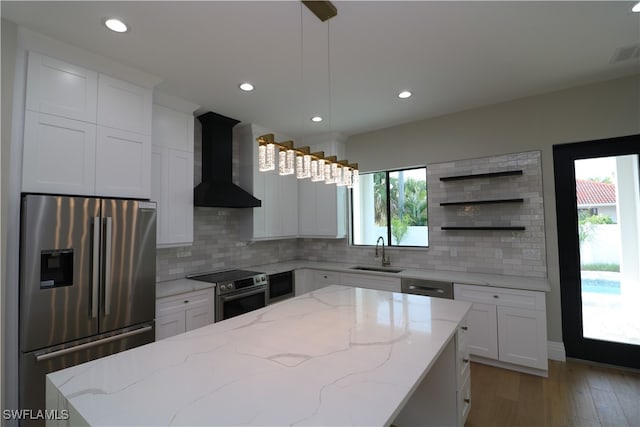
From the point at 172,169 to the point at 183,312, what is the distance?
1.46 meters

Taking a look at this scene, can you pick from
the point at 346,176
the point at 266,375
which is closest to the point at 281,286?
the point at 346,176

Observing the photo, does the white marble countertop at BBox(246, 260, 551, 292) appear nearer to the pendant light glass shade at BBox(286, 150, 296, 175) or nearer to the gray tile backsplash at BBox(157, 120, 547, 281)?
the gray tile backsplash at BBox(157, 120, 547, 281)

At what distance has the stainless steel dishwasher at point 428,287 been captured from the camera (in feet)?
10.5

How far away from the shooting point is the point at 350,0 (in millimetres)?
1777

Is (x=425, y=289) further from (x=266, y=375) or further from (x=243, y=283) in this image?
(x=266, y=375)

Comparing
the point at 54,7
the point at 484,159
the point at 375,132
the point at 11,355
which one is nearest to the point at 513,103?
the point at 484,159

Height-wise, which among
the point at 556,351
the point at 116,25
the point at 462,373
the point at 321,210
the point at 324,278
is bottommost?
the point at 556,351

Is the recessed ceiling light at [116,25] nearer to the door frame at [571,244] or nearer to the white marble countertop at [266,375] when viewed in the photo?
the white marble countertop at [266,375]

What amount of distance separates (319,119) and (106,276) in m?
2.83

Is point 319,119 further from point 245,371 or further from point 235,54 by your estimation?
point 245,371

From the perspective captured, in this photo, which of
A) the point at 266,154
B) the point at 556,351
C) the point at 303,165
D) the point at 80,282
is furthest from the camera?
the point at 556,351

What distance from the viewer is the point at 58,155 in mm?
2102

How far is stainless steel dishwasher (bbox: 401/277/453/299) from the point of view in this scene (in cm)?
319

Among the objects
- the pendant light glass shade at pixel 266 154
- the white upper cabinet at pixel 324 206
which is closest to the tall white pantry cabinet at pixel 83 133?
the pendant light glass shade at pixel 266 154
